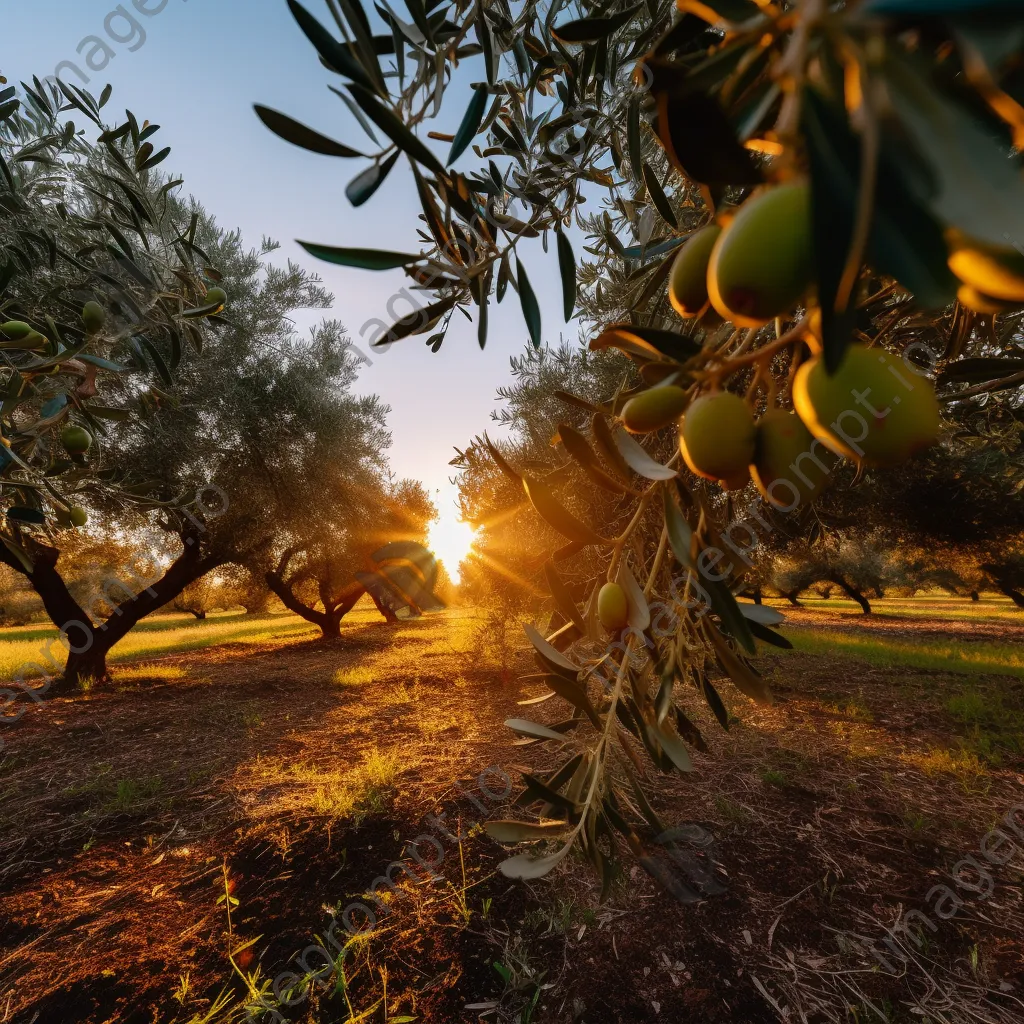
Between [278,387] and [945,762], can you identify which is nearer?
[945,762]

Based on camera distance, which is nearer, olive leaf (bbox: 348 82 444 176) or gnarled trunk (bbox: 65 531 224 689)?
olive leaf (bbox: 348 82 444 176)

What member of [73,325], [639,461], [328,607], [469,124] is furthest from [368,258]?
[328,607]

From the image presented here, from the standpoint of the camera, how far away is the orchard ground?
183 centimetres

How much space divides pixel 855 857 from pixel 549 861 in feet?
8.97

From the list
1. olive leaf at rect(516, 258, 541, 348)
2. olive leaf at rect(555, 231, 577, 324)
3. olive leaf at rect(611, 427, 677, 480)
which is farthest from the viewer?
olive leaf at rect(555, 231, 577, 324)

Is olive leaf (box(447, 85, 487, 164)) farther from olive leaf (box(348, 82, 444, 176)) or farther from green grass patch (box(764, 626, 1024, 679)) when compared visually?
green grass patch (box(764, 626, 1024, 679))

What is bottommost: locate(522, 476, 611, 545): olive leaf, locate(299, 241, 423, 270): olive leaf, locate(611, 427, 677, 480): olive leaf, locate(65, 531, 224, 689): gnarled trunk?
locate(65, 531, 224, 689): gnarled trunk

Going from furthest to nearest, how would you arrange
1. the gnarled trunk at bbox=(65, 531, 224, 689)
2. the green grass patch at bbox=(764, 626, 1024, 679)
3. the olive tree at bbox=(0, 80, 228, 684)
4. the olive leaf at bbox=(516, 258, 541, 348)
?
the green grass patch at bbox=(764, 626, 1024, 679)
the gnarled trunk at bbox=(65, 531, 224, 689)
the olive tree at bbox=(0, 80, 228, 684)
the olive leaf at bbox=(516, 258, 541, 348)

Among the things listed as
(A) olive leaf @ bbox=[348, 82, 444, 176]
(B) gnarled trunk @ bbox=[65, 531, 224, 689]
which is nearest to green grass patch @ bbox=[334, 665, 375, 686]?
(B) gnarled trunk @ bbox=[65, 531, 224, 689]

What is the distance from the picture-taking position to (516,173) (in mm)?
1566

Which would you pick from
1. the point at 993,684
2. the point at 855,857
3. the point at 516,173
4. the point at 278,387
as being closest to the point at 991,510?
the point at 993,684

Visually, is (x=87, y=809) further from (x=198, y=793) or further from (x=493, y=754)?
(x=493, y=754)

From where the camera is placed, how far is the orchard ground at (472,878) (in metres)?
1.83

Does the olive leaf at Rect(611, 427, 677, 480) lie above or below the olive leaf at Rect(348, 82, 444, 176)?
below
